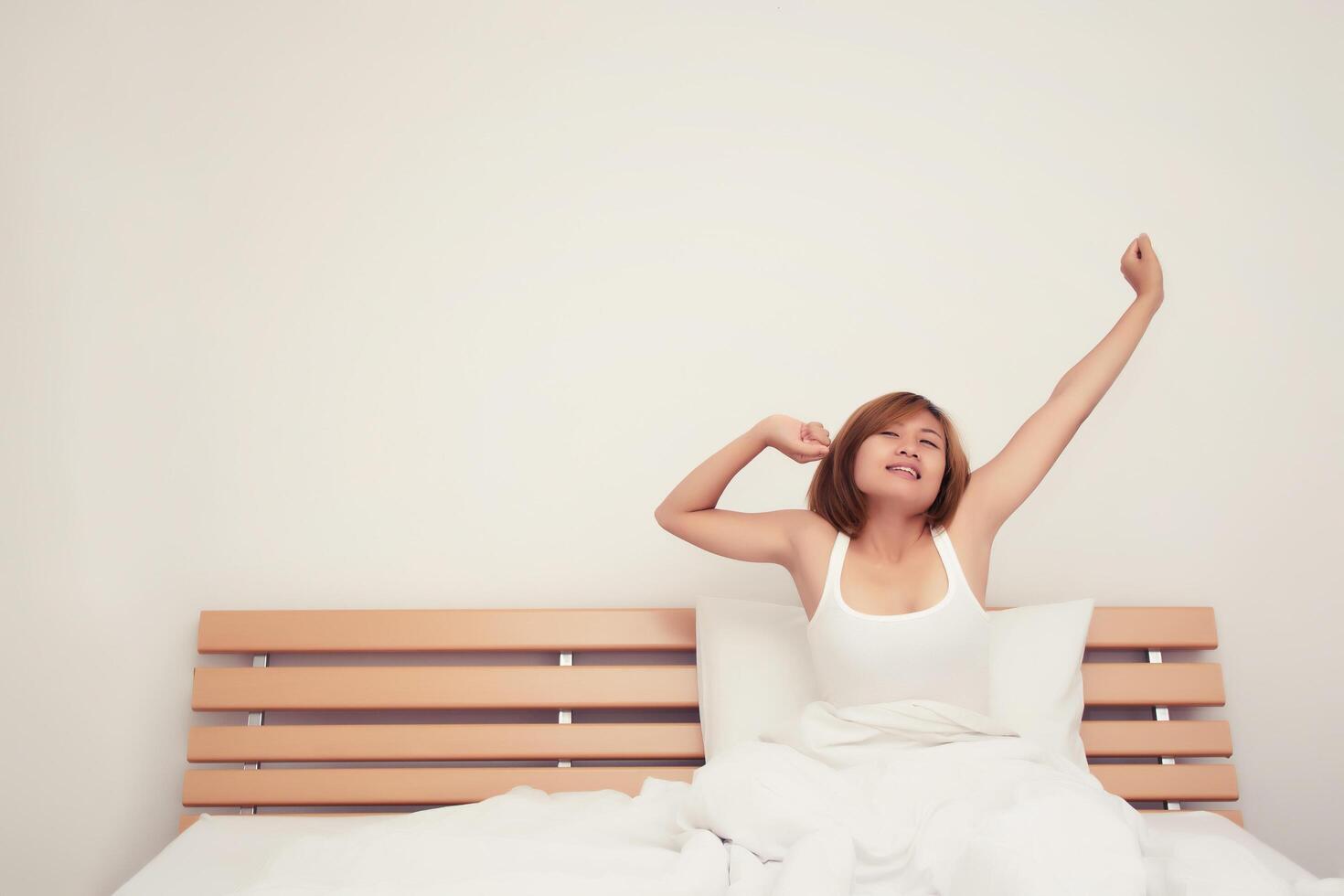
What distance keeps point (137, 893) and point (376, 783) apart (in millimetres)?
568

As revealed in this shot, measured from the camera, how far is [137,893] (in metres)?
1.51

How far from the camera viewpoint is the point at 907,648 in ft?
5.57

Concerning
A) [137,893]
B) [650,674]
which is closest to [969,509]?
[650,674]

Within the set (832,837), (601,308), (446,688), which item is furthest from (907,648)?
(601,308)

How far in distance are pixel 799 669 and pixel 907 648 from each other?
0.32m

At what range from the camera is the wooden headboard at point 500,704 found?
2.04 meters

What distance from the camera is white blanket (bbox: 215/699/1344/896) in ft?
3.93

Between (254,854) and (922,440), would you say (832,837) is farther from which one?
(254,854)

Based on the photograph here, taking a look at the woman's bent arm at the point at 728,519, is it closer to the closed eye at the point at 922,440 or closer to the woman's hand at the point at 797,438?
the woman's hand at the point at 797,438

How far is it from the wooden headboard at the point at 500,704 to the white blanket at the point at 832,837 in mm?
285

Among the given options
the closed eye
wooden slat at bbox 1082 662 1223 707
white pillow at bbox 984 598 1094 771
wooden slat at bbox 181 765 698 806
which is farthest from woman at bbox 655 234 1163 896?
wooden slat at bbox 181 765 698 806

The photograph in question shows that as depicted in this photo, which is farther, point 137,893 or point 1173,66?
point 1173,66

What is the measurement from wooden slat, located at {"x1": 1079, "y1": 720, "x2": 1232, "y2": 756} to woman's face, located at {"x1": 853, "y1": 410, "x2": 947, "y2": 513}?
27.5 inches

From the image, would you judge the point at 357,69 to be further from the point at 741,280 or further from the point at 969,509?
the point at 969,509
